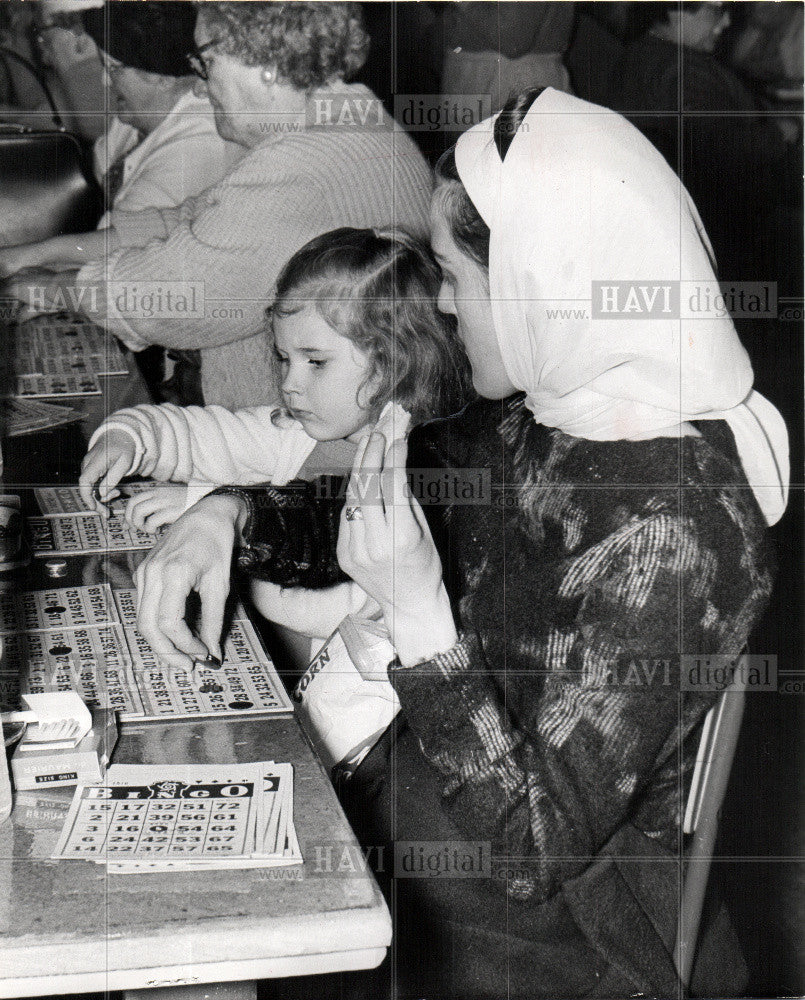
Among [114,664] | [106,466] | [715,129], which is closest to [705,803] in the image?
[114,664]

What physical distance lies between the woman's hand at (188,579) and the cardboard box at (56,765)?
0.91 feet

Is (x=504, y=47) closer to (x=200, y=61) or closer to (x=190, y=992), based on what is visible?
(x=200, y=61)

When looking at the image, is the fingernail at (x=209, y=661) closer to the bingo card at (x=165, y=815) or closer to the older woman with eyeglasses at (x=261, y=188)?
the bingo card at (x=165, y=815)

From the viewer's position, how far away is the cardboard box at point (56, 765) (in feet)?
3.86

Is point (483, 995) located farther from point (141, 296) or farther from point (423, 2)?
point (423, 2)

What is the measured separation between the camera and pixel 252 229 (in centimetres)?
164

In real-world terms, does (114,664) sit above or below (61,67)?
below

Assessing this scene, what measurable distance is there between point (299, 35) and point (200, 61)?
0.57 ft

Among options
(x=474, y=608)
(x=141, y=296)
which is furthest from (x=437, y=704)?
(x=141, y=296)

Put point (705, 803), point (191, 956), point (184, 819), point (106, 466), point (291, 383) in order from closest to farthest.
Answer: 1. point (191, 956)
2. point (184, 819)
3. point (705, 803)
4. point (291, 383)
5. point (106, 466)

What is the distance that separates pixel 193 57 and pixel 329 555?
79cm

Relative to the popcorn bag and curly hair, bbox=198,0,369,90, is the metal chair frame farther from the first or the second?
curly hair, bbox=198,0,369,90

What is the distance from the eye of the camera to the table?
95 centimetres

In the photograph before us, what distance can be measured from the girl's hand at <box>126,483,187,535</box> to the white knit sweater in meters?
0.16
